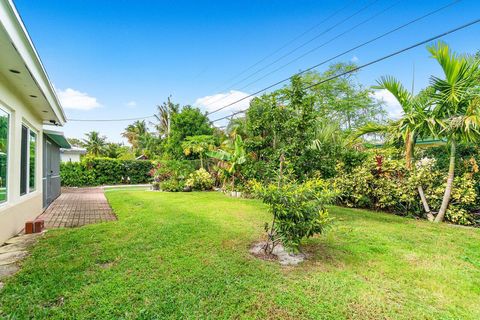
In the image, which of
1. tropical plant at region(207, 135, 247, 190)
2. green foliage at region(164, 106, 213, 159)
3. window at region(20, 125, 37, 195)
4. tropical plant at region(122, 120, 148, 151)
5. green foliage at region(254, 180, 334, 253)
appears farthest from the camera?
tropical plant at region(122, 120, 148, 151)

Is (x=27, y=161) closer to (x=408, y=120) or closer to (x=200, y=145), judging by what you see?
(x=408, y=120)

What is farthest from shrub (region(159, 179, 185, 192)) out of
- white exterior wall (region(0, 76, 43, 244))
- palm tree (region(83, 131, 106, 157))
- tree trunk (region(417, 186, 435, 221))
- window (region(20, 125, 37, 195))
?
palm tree (region(83, 131, 106, 157))

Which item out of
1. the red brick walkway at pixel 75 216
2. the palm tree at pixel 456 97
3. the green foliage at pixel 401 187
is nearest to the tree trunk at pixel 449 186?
the palm tree at pixel 456 97

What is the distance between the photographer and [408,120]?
6527 millimetres

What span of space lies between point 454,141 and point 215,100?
17363 mm

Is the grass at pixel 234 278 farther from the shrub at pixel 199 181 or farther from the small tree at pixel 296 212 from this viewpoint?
the shrub at pixel 199 181

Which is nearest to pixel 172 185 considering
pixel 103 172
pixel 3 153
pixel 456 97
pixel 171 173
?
pixel 171 173

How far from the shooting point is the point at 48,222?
6562 mm

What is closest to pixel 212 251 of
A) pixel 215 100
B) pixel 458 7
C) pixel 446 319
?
pixel 446 319

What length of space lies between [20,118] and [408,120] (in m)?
9.61

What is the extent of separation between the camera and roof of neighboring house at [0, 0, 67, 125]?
9.51 feet

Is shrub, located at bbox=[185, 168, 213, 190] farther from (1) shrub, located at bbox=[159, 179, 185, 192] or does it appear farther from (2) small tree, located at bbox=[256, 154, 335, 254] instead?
(2) small tree, located at bbox=[256, 154, 335, 254]

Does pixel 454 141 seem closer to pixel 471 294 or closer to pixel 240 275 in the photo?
pixel 471 294

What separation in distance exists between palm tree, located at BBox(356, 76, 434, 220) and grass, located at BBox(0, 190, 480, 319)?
2700 mm
